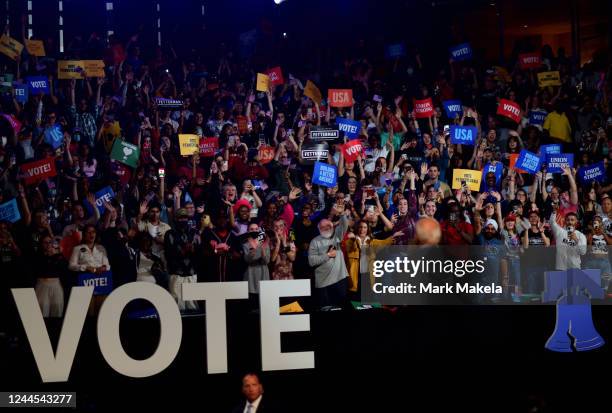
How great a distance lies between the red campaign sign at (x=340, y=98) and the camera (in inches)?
473

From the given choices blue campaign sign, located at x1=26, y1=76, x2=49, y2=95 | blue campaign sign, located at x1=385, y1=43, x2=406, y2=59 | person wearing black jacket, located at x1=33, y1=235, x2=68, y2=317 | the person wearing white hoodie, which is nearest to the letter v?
person wearing black jacket, located at x1=33, y1=235, x2=68, y2=317

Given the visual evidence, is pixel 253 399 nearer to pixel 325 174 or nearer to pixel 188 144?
pixel 325 174

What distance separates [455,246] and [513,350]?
Result: 4.09 feet

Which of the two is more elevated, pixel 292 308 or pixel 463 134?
pixel 463 134

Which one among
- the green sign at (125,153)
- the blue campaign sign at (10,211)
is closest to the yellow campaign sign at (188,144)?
the green sign at (125,153)

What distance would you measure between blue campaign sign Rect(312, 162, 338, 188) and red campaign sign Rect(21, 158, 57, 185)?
2960 millimetres

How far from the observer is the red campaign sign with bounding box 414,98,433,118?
39.5ft

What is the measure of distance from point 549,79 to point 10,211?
7.01 metres

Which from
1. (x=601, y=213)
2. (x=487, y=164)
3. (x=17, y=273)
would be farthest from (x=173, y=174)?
(x=601, y=213)

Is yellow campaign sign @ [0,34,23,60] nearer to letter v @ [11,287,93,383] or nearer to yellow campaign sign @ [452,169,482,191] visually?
letter v @ [11,287,93,383]

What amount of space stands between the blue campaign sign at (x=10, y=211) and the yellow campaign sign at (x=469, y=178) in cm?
493

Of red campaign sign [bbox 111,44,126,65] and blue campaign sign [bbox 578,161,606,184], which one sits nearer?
blue campaign sign [bbox 578,161,606,184]

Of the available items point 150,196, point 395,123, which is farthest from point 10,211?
point 395,123

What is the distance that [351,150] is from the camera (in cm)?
1137
